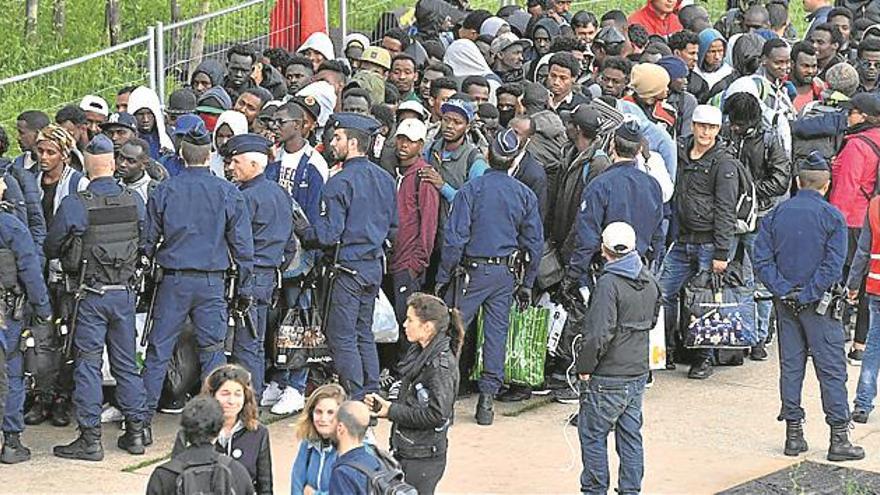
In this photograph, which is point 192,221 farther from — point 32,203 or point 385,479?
point 385,479

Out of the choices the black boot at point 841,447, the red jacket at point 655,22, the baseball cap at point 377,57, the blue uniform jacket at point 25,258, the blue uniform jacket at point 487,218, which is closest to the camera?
the blue uniform jacket at point 25,258

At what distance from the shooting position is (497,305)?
39.3 ft

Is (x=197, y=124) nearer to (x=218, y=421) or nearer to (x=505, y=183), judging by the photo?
(x=505, y=183)

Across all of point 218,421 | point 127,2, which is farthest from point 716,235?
point 127,2

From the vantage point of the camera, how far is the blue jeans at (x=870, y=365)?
467 inches

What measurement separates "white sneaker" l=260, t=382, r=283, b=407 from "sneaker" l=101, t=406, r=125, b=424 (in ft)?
3.35

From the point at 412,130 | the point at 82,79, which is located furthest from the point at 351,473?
the point at 82,79

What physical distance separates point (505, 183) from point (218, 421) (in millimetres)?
4577

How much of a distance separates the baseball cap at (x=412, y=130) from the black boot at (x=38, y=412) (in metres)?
2.98

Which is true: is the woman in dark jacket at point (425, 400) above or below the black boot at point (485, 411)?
above

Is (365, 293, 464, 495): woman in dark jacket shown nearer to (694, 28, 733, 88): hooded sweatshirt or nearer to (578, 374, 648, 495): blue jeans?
(578, 374, 648, 495): blue jeans

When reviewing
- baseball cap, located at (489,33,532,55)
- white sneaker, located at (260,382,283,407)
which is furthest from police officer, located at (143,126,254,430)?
baseball cap, located at (489,33,532,55)

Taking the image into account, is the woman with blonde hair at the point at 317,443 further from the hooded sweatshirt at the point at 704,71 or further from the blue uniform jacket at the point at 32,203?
the hooded sweatshirt at the point at 704,71

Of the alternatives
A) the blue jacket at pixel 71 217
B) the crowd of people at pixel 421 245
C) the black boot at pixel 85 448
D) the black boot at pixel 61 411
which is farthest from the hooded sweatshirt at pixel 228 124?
the black boot at pixel 85 448
